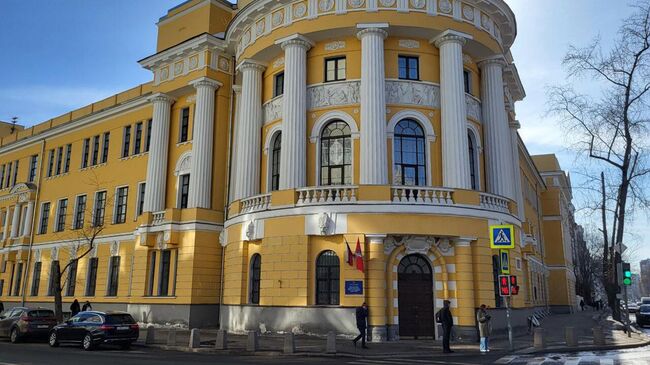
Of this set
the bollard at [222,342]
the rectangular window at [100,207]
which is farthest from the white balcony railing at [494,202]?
the rectangular window at [100,207]

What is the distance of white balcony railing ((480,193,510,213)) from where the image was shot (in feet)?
80.8

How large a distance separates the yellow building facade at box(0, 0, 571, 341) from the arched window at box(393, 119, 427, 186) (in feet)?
0.21

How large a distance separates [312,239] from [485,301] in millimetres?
7758

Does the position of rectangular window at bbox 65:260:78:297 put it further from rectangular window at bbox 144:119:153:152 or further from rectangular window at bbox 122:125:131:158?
rectangular window at bbox 144:119:153:152

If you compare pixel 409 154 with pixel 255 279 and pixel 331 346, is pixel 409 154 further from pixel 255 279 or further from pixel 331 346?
pixel 331 346

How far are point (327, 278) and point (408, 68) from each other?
34.5 feet

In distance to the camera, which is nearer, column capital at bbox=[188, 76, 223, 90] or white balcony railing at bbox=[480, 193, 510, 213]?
white balcony railing at bbox=[480, 193, 510, 213]

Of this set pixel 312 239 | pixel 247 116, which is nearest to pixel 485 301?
pixel 312 239

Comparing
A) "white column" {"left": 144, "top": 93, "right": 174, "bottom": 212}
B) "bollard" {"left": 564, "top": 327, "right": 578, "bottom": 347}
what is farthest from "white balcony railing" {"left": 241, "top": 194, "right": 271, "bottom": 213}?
"bollard" {"left": 564, "top": 327, "right": 578, "bottom": 347}

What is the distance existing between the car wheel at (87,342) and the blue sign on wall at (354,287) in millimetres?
9795

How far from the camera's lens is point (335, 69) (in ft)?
87.1

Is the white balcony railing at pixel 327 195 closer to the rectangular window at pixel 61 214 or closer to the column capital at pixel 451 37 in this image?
the column capital at pixel 451 37

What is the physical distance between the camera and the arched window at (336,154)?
2534 centimetres

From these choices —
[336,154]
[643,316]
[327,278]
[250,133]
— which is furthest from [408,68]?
[643,316]
